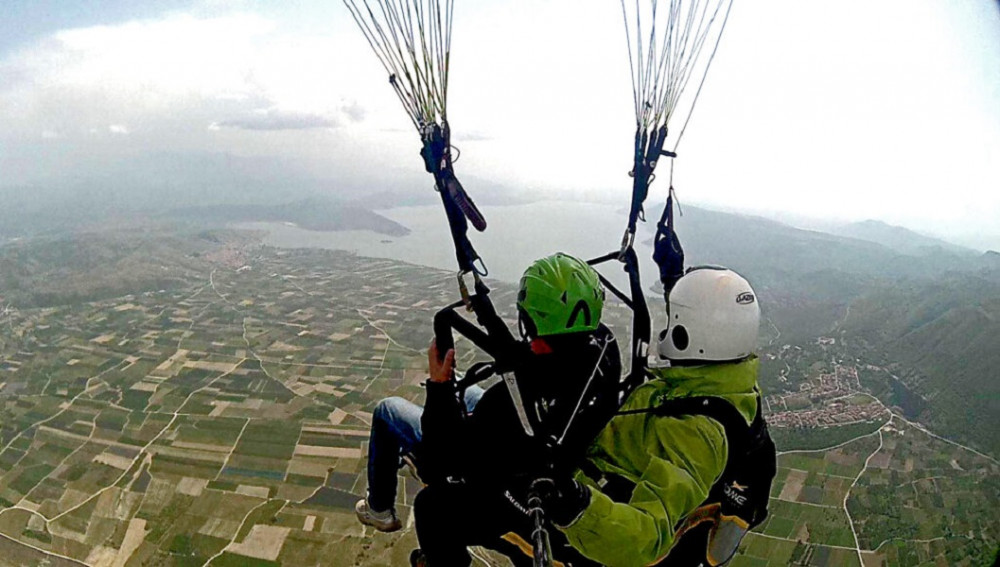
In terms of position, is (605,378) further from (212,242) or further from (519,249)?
(212,242)

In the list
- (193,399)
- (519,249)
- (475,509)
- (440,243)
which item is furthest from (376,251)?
(475,509)

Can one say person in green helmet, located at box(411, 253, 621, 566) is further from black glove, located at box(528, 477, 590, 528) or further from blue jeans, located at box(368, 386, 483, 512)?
blue jeans, located at box(368, 386, 483, 512)

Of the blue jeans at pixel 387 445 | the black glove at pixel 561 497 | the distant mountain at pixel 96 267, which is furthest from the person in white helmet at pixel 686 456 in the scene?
the distant mountain at pixel 96 267

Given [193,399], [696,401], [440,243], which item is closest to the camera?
[696,401]

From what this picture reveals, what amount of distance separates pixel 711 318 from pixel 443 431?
1026mm

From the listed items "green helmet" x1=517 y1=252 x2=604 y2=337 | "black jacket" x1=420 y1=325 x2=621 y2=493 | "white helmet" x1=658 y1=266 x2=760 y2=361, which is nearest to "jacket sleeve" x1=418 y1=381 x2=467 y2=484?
"black jacket" x1=420 y1=325 x2=621 y2=493

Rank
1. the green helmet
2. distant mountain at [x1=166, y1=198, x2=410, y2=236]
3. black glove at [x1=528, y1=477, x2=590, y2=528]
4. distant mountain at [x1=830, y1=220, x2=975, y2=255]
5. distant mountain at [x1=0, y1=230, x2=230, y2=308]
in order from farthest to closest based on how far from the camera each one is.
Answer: distant mountain at [x1=830, y1=220, x2=975, y2=255] < distant mountain at [x1=166, y1=198, x2=410, y2=236] < distant mountain at [x1=0, y1=230, x2=230, y2=308] < the green helmet < black glove at [x1=528, y1=477, x2=590, y2=528]

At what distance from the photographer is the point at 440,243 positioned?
51219 mm

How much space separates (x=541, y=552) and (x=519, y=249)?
101 ft

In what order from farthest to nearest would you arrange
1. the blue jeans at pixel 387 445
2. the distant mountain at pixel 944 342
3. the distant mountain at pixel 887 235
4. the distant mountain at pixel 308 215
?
the distant mountain at pixel 887 235
the distant mountain at pixel 308 215
the distant mountain at pixel 944 342
the blue jeans at pixel 387 445

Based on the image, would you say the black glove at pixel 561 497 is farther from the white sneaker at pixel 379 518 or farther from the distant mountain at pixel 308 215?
the distant mountain at pixel 308 215

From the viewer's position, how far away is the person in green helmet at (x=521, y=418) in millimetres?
1796

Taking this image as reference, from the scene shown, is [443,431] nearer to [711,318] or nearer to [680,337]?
[680,337]

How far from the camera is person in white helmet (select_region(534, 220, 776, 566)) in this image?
1471 millimetres
